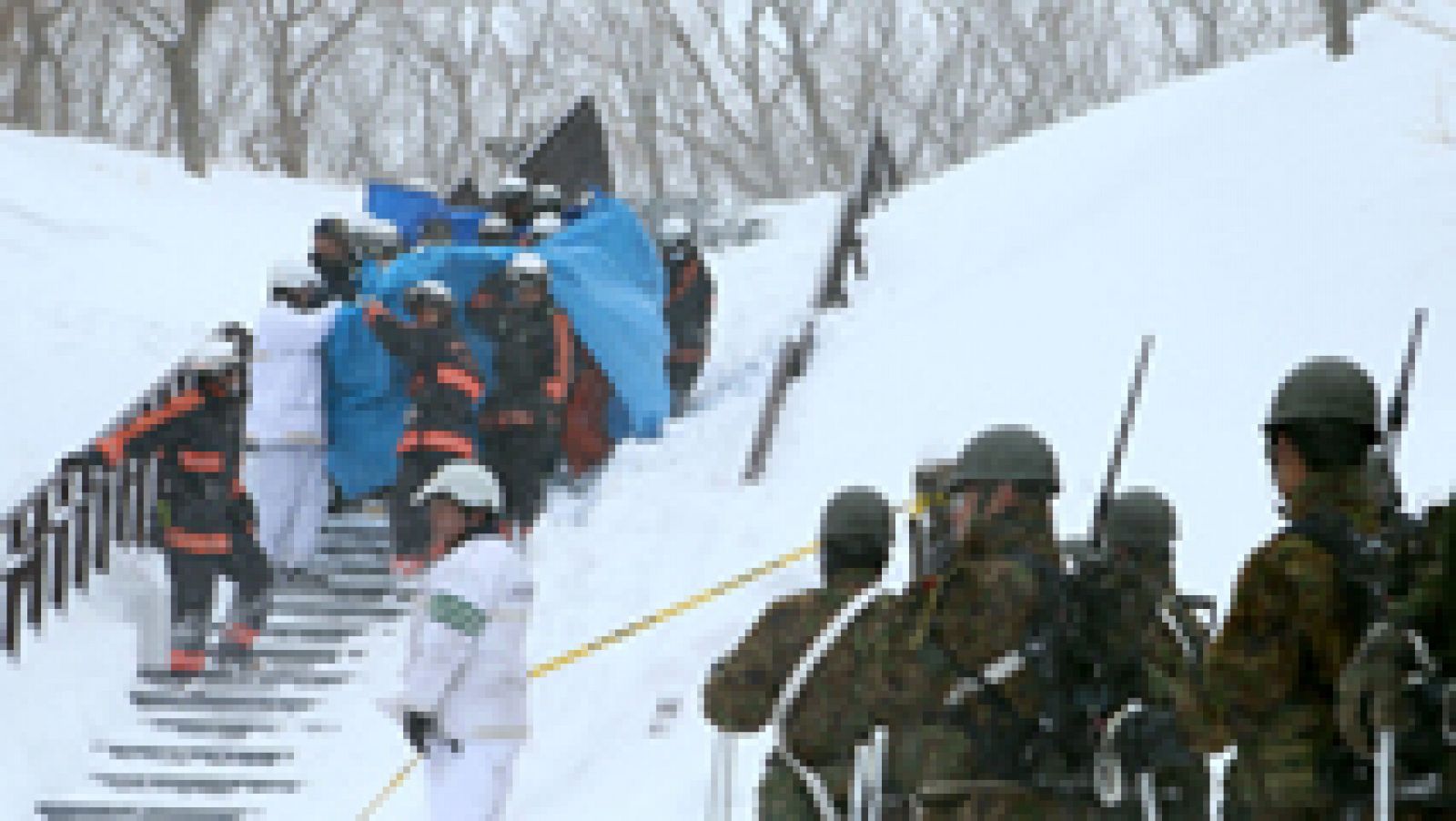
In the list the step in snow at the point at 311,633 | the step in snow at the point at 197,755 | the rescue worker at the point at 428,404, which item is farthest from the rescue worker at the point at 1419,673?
the step in snow at the point at 311,633

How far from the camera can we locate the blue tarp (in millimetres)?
10617

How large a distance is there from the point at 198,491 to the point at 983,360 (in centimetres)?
425

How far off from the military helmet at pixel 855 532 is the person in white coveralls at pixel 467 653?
5.43 ft

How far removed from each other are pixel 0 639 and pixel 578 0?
40.7 m

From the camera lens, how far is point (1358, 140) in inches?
496

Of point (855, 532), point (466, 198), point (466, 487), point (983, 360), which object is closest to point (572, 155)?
point (466, 198)

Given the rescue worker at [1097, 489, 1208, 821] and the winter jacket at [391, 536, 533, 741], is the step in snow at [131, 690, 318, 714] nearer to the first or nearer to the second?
the winter jacket at [391, 536, 533, 741]

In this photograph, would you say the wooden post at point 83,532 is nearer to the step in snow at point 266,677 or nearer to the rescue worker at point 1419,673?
the step in snow at point 266,677

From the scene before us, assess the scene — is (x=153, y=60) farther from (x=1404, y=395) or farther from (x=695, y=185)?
(x=1404, y=395)

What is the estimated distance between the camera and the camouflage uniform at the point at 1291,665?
12.7 feet

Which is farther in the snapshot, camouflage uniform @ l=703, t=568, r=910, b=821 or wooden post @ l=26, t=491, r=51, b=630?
wooden post @ l=26, t=491, r=51, b=630

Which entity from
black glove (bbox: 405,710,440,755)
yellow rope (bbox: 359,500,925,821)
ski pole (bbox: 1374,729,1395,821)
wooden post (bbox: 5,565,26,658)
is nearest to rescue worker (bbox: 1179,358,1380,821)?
ski pole (bbox: 1374,729,1395,821)

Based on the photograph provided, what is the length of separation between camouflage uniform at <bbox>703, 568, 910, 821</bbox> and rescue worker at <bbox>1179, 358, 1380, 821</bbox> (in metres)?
0.87

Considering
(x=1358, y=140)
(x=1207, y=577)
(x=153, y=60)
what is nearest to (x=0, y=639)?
(x=1207, y=577)
